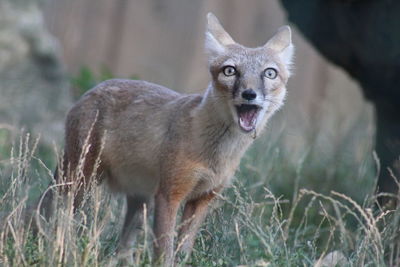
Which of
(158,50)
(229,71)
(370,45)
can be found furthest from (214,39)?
(158,50)

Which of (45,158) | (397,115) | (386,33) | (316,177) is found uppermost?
(386,33)

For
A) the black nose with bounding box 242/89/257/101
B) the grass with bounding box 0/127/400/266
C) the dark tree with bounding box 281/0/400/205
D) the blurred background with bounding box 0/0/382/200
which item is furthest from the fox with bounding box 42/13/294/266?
the blurred background with bounding box 0/0/382/200

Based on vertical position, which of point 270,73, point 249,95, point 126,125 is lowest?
point 126,125

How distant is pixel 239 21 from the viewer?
1464cm

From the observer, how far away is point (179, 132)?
6.39 metres

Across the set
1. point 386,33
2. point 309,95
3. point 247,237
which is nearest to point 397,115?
point 386,33

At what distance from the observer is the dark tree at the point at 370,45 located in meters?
7.70

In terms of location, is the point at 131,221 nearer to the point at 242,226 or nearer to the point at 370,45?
the point at 242,226

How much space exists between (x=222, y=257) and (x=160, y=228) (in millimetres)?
621

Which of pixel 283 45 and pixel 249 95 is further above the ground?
pixel 283 45

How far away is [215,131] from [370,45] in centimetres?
227

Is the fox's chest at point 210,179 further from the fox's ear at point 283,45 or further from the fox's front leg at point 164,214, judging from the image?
the fox's ear at point 283,45

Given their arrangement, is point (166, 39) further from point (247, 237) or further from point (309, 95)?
point (247, 237)

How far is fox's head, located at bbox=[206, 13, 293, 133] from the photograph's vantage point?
599cm
